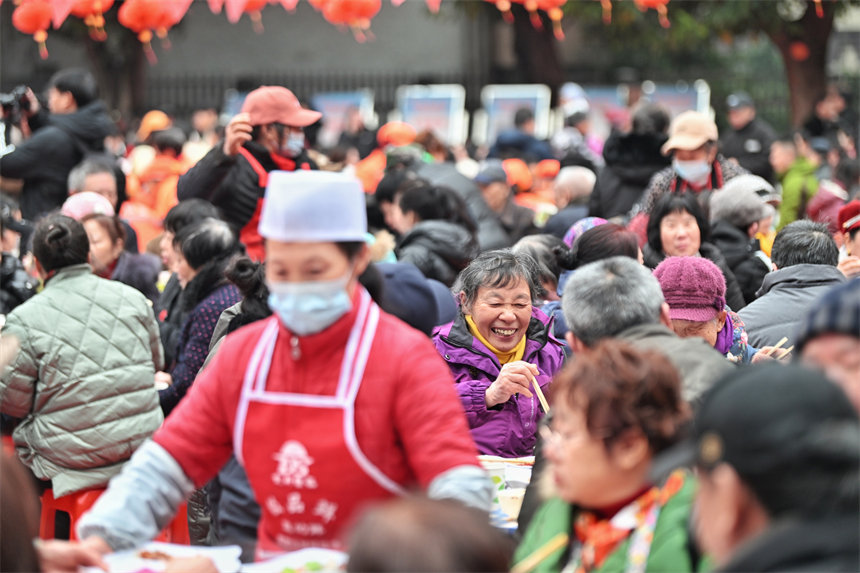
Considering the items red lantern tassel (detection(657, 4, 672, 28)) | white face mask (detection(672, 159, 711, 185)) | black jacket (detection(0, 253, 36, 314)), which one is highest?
Result: red lantern tassel (detection(657, 4, 672, 28))

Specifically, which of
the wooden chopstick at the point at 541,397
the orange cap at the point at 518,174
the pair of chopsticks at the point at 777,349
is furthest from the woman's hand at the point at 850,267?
the orange cap at the point at 518,174

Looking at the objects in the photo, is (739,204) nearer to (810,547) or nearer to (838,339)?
(838,339)

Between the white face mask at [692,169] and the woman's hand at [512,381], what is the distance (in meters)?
3.25

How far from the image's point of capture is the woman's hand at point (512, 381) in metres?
4.34

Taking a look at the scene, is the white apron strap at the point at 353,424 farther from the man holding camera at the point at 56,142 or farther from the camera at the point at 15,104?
the camera at the point at 15,104

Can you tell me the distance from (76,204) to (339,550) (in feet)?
14.7

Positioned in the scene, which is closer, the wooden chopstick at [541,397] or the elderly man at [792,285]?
the wooden chopstick at [541,397]

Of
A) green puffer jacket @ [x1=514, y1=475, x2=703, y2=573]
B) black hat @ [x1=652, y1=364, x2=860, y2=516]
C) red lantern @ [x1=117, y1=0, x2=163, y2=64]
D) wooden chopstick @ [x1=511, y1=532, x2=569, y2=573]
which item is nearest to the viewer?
black hat @ [x1=652, y1=364, x2=860, y2=516]

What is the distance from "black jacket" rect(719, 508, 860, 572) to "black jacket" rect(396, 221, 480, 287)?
181 inches

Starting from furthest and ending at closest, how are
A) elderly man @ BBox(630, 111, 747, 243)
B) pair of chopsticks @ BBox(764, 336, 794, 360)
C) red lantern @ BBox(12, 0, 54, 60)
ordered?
red lantern @ BBox(12, 0, 54, 60) → elderly man @ BBox(630, 111, 747, 243) → pair of chopsticks @ BBox(764, 336, 794, 360)

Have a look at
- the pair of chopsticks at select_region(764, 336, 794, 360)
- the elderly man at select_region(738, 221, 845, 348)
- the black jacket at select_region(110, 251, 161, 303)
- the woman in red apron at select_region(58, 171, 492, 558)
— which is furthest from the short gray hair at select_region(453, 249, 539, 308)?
the black jacket at select_region(110, 251, 161, 303)

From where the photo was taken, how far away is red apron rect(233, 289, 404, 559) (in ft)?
9.00

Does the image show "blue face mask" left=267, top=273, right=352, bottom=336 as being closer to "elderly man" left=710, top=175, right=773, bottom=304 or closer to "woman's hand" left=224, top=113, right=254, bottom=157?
"woman's hand" left=224, top=113, right=254, bottom=157

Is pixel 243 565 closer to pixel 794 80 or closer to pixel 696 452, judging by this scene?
pixel 696 452
